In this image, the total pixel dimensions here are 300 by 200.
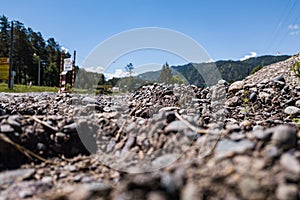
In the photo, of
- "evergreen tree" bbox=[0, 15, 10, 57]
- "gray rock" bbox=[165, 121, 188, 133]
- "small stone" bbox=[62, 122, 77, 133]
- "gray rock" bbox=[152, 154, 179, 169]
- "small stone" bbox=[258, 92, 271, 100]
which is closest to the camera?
"gray rock" bbox=[152, 154, 179, 169]

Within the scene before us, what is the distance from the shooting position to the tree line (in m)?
42.4

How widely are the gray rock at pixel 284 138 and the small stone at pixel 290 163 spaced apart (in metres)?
0.11

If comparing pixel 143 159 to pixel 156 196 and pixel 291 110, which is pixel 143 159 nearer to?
pixel 156 196

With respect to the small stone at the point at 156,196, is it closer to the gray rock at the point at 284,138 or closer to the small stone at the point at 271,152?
the small stone at the point at 271,152

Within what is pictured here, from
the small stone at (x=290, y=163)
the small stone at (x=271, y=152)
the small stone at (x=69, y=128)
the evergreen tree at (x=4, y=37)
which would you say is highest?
the evergreen tree at (x=4, y=37)

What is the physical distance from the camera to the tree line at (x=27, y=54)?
42406mm

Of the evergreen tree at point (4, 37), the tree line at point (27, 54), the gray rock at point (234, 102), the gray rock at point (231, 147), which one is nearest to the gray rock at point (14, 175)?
the gray rock at point (231, 147)

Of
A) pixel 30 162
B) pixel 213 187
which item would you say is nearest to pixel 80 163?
pixel 30 162

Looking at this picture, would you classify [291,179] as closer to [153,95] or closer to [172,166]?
[172,166]

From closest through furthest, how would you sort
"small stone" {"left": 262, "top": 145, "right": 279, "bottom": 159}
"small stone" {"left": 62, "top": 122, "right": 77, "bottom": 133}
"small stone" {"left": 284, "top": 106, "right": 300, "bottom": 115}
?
"small stone" {"left": 262, "top": 145, "right": 279, "bottom": 159}
"small stone" {"left": 62, "top": 122, "right": 77, "bottom": 133}
"small stone" {"left": 284, "top": 106, "right": 300, "bottom": 115}

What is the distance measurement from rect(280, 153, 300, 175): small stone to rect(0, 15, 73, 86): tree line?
131 ft

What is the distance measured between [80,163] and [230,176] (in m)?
1.04

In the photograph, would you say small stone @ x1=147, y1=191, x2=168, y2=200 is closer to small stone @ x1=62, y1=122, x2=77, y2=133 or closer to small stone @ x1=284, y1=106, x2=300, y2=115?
small stone @ x1=62, y1=122, x2=77, y2=133

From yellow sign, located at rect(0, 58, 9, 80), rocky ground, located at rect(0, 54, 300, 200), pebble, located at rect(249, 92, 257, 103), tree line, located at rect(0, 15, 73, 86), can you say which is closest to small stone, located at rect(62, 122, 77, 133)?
rocky ground, located at rect(0, 54, 300, 200)
